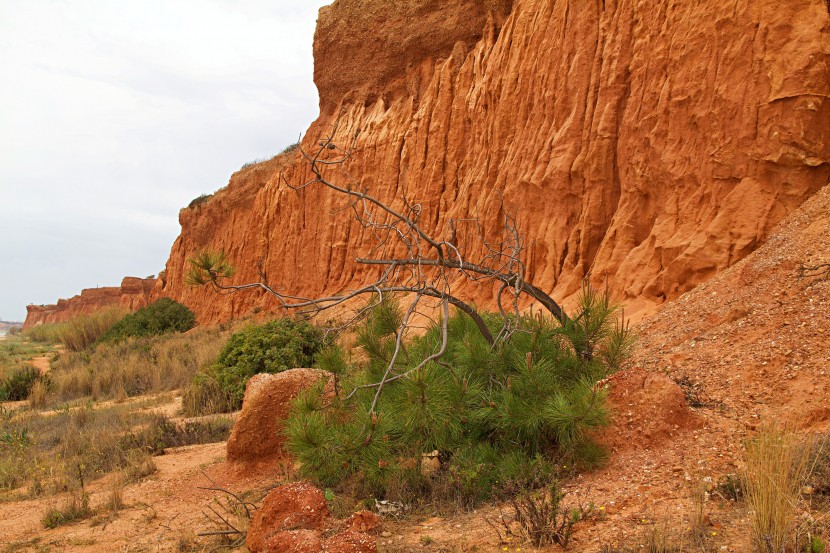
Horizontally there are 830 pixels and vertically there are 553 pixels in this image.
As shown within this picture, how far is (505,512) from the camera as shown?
4.25m

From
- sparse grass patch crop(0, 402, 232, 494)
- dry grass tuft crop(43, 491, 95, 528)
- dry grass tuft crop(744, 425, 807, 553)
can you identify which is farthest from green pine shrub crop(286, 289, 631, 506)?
sparse grass patch crop(0, 402, 232, 494)

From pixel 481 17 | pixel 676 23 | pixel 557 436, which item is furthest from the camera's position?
pixel 481 17

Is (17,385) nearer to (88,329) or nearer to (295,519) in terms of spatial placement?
(88,329)

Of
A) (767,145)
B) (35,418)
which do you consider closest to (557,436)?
(767,145)

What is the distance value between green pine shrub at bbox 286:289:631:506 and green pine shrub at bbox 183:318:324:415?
5045mm

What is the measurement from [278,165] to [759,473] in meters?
28.4

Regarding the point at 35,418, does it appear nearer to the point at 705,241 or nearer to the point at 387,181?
the point at 705,241

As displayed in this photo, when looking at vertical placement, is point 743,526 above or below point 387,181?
below

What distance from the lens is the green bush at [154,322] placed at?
2373 cm

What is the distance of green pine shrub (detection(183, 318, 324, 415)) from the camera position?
1005 centimetres

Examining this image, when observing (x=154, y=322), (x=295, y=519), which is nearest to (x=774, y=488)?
(x=295, y=519)

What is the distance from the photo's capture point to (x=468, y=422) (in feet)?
15.7

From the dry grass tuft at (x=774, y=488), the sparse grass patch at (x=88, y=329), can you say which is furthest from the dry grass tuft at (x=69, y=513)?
the sparse grass patch at (x=88, y=329)

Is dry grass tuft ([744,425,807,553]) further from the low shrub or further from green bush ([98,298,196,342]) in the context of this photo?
green bush ([98,298,196,342])
